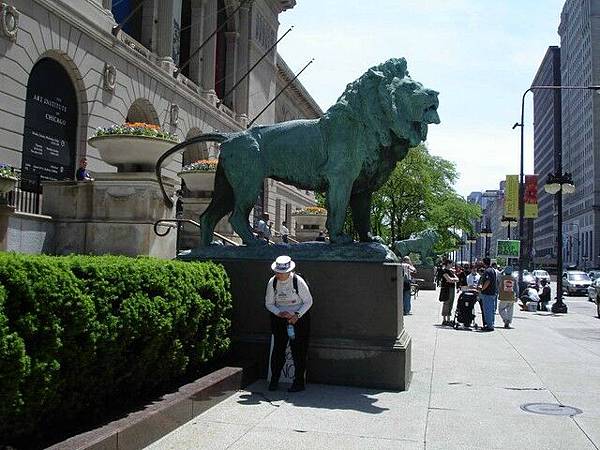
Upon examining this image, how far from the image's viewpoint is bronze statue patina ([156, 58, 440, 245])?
26.9 ft

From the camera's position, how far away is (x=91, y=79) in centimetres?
2325

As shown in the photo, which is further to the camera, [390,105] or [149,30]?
[149,30]

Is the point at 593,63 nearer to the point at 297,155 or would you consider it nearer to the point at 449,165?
the point at 449,165

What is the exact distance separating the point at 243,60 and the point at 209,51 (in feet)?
18.5

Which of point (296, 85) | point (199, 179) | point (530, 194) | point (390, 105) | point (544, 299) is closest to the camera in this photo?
point (390, 105)

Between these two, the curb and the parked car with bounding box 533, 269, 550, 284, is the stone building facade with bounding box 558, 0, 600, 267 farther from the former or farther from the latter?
the curb

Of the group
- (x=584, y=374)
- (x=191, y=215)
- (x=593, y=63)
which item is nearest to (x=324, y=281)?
(x=584, y=374)

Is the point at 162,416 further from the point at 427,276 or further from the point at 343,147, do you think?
the point at 427,276

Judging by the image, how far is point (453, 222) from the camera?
59.6 m

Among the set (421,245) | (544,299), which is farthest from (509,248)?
(544,299)

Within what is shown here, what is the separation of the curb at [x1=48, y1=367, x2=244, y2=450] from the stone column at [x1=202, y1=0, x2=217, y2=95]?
3157cm

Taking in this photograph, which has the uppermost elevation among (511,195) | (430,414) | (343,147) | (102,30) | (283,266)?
(102,30)

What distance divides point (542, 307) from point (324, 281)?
20150 mm

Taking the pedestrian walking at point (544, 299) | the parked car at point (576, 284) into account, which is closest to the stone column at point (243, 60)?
the pedestrian walking at point (544, 299)
